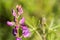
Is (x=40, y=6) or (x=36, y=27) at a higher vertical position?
(x=36, y=27)

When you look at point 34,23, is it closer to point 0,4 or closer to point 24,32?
point 24,32

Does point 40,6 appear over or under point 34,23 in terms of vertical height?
under

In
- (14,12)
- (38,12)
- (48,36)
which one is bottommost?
(38,12)

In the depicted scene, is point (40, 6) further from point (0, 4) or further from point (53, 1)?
point (0, 4)

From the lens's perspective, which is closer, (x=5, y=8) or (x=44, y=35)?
(x=44, y=35)

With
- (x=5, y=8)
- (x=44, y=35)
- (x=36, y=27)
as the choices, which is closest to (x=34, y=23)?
(x=36, y=27)

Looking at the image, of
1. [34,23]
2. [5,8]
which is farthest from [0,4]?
[34,23]

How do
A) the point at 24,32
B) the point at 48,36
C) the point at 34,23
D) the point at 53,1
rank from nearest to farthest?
the point at 24,32 → the point at 48,36 → the point at 34,23 → the point at 53,1

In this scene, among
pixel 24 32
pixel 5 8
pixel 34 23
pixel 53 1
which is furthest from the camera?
pixel 53 1

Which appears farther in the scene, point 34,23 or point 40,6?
point 40,6
